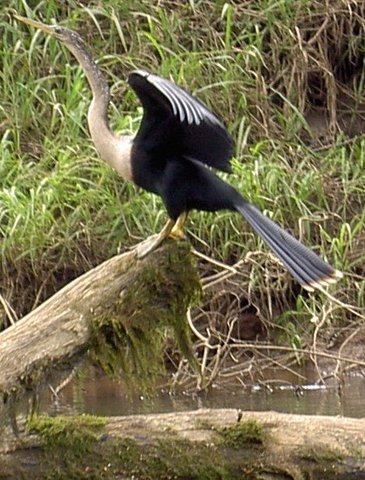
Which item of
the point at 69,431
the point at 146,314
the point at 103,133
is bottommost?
the point at 69,431

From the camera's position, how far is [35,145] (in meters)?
8.02

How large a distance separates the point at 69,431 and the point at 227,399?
2.07 metres

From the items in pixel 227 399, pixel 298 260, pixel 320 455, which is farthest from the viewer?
pixel 227 399

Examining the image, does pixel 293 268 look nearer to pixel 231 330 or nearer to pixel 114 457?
pixel 114 457

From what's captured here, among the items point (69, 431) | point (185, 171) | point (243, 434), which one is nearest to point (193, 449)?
point (243, 434)

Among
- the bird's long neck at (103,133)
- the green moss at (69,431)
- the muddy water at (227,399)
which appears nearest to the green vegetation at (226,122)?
the muddy water at (227,399)

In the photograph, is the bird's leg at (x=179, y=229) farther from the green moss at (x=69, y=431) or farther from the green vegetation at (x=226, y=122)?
the green vegetation at (x=226, y=122)

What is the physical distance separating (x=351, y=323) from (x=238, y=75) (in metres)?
1.82

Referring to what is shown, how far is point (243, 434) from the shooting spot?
459 cm

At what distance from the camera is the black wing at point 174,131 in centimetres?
462

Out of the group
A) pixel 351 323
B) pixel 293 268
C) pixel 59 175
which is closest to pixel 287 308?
pixel 351 323

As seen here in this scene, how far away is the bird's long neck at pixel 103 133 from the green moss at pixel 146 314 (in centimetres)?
46

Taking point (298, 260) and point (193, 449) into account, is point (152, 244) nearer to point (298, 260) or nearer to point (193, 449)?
point (298, 260)

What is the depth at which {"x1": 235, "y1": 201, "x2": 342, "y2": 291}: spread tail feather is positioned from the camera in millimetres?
4664
